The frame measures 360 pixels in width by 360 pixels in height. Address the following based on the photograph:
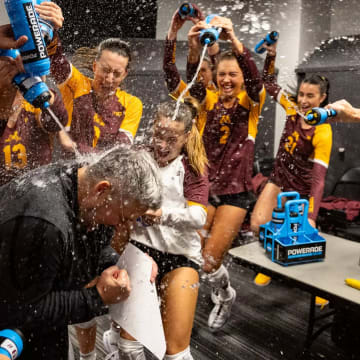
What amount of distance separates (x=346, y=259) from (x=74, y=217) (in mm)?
737

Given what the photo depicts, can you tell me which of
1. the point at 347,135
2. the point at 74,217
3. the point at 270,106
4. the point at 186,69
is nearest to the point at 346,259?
the point at 347,135

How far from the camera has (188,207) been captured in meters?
0.60

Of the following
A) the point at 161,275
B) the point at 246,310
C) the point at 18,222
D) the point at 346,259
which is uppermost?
the point at 18,222

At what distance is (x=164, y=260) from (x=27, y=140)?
0.31 metres

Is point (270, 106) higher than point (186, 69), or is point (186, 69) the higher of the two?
point (186, 69)

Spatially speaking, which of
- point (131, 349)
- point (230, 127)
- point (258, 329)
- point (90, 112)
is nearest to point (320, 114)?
point (230, 127)

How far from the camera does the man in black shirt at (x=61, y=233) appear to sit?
39cm

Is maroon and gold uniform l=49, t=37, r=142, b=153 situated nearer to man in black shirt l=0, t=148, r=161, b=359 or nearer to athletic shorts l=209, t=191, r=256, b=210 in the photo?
man in black shirt l=0, t=148, r=161, b=359

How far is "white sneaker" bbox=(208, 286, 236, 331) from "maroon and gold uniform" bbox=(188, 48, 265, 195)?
0.41 m

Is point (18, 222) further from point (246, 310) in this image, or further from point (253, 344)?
point (246, 310)

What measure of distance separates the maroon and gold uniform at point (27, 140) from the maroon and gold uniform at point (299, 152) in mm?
458

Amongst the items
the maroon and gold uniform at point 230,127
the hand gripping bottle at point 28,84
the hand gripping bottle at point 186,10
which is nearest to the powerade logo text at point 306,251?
the maroon and gold uniform at point 230,127

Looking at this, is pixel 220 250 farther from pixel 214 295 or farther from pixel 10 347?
pixel 10 347

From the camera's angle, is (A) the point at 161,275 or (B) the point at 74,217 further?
(A) the point at 161,275
